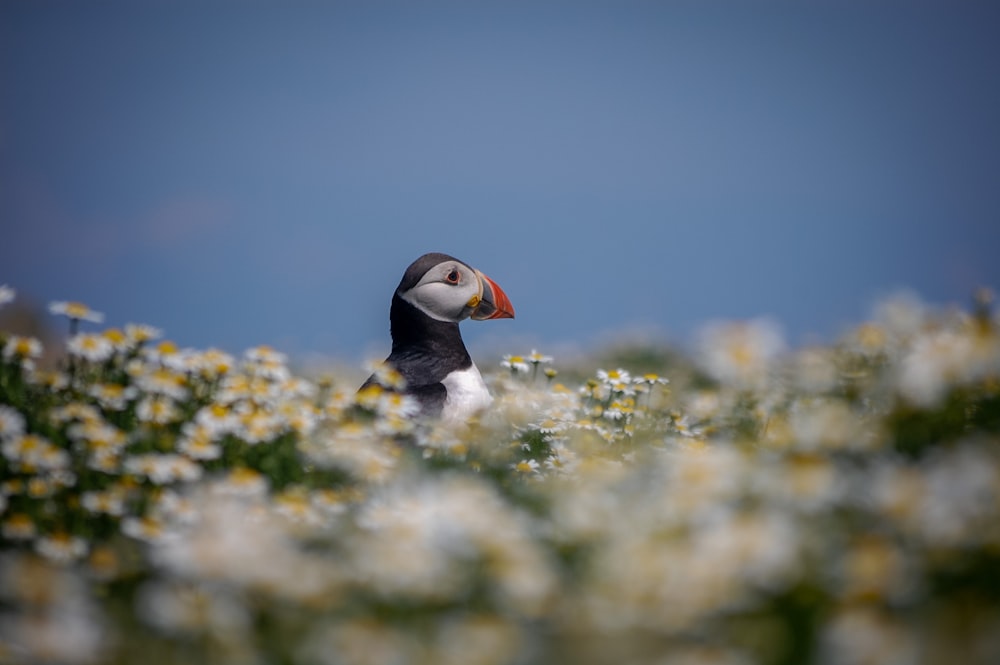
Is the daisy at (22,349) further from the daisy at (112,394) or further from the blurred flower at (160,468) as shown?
the blurred flower at (160,468)

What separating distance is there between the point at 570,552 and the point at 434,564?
0.68m

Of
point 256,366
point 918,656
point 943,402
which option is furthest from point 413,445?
point 918,656

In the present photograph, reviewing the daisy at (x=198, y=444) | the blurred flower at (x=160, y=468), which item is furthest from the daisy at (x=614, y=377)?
the blurred flower at (x=160, y=468)

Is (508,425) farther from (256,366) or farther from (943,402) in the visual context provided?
(943,402)

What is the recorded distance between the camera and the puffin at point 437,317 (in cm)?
629

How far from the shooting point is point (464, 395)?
6.08m

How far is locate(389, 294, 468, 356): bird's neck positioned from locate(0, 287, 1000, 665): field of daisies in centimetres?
148

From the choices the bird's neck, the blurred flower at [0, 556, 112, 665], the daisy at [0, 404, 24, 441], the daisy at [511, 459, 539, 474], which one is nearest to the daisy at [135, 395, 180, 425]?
the daisy at [0, 404, 24, 441]

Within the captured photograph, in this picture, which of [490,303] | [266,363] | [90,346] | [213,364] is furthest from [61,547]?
[490,303]

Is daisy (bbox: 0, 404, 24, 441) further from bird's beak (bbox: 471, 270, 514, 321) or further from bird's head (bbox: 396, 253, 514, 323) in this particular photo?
bird's beak (bbox: 471, 270, 514, 321)

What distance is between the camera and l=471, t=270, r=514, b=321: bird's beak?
657 centimetres

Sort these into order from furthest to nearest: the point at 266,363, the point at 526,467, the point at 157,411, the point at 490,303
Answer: the point at 490,303 → the point at 526,467 → the point at 266,363 → the point at 157,411

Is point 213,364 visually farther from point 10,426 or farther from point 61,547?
point 61,547

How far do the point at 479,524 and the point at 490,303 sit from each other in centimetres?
379
